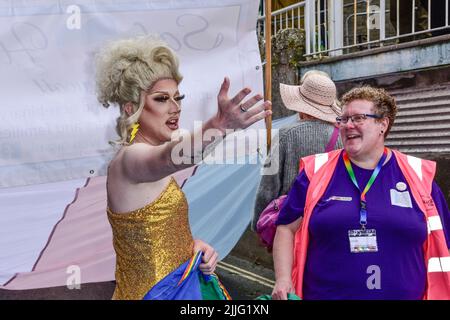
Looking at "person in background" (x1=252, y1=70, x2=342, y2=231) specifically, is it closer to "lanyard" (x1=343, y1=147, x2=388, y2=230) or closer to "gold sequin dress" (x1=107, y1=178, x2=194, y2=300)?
Answer: "lanyard" (x1=343, y1=147, x2=388, y2=230)

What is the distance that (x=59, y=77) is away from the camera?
2822mm

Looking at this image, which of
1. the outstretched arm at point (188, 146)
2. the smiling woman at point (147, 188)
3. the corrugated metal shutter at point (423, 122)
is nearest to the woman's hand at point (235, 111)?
the outstretched arm at point (188, 146)

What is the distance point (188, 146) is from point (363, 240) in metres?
0.90

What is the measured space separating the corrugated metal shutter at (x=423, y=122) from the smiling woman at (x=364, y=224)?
8.54ft

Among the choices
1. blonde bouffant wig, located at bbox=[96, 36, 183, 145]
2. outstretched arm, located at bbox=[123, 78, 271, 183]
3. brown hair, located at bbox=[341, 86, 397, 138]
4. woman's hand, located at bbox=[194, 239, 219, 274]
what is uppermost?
blonde bouffant wig, located at bbox=[96, 36, 183, 145]

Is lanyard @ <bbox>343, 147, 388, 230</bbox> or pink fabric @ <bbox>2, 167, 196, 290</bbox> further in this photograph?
pink fabric @ <bbox>2, 167, 196, 290</bbox>

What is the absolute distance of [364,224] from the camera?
273 centimetres

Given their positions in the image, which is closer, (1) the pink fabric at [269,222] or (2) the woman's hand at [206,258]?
(2) the woman's hand at [206,258]

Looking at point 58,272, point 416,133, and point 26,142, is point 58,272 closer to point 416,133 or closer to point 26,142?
point 26,142

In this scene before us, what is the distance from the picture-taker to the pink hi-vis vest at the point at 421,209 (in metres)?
2.75

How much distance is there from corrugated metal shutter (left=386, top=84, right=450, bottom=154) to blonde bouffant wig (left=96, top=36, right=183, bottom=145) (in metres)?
3.21

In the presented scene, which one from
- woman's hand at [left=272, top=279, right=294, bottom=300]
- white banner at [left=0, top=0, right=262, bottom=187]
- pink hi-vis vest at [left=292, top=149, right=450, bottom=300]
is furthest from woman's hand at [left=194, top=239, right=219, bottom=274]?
white banner at [left=0, top=0, right=262, bottom=187]

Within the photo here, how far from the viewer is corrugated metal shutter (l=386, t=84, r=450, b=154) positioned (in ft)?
17.6

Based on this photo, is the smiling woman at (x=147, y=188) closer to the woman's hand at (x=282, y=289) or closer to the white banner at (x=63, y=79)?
the white banner at (x=63, y=79)
